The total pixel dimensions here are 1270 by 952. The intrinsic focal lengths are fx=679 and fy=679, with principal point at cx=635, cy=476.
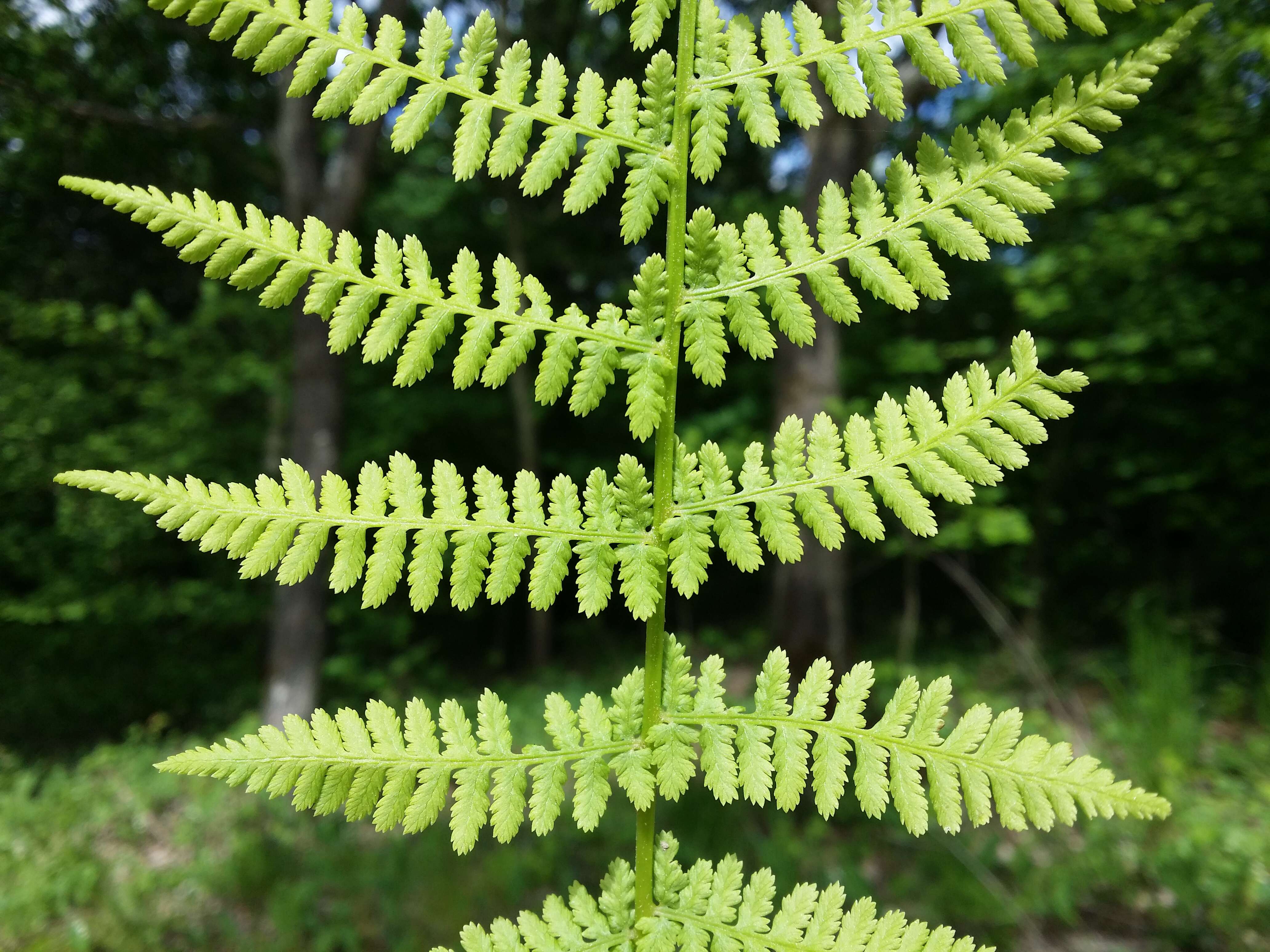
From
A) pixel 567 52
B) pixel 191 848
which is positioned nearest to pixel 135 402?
pixel 191 848

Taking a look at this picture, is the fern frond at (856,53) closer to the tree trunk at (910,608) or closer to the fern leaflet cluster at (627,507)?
the fern leaflet cluster at (627,507)

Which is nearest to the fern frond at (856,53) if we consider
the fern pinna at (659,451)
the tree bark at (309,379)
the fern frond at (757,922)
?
the fern pinna at (659,451)

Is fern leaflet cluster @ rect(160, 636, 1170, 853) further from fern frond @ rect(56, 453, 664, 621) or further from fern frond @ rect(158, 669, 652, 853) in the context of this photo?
fern frond @ rect(56, 453, 664, 621)

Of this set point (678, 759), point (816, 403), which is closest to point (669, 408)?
point (678, 759)

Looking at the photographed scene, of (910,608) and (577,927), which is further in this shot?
(910,608)

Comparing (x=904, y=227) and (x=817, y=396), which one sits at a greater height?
(x=817, y=396)

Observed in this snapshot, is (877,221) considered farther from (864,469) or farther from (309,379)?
(309,379)

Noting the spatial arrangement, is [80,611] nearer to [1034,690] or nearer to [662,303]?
[662,303]
